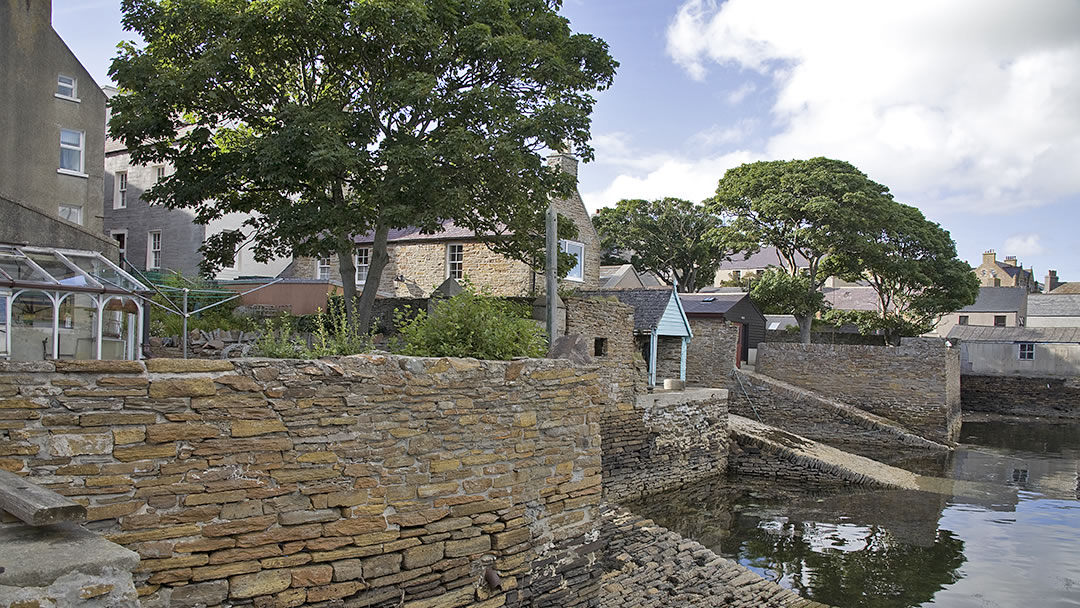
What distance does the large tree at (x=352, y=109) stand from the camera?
14719 millimetres

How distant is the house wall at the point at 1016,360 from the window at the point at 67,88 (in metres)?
48.0

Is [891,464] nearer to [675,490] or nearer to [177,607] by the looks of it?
[675,490]

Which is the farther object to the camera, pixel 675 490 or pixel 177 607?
pixel 675 490

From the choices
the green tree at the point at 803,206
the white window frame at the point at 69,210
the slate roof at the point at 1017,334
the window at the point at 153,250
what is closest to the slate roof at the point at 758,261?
the slate roof at the point at 1017,334

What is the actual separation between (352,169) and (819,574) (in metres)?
12.2

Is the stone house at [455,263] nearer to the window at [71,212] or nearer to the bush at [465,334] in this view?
the window at [71,212]

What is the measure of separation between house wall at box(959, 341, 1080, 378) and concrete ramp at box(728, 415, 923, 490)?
90.1 ft

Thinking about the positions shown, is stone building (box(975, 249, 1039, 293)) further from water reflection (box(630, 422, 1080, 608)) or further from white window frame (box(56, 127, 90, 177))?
white window frame (box(56, 127, 90, 177))

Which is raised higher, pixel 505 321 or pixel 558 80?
pixel 558 80

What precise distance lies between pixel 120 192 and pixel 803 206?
96.9 feet

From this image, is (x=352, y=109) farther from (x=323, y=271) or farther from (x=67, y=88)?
(x=323, y=271)

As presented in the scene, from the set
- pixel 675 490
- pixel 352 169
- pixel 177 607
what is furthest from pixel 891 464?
pixel 177 607

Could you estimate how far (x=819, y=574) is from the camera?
14305 mm

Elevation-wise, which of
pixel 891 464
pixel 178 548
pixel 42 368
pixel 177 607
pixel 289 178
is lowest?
pixel 891 464
